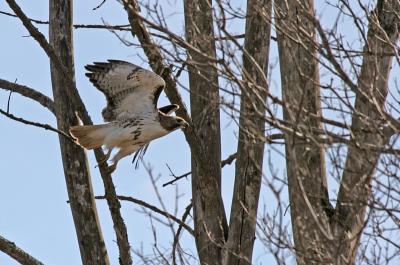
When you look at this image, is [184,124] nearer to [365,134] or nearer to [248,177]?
[248,177]

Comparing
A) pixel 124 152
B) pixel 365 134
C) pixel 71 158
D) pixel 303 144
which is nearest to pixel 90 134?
pixel 124 152

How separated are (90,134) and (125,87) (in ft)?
2.55

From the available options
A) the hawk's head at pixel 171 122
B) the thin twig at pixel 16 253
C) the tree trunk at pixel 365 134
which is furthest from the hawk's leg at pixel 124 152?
the tree trunk at pixel 365 134

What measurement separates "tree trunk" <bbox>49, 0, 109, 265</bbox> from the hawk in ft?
3.54

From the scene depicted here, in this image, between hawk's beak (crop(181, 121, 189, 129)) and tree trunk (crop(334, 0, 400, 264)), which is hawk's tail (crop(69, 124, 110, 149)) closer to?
hawk's beak (crop(181, 121, 189, 129))

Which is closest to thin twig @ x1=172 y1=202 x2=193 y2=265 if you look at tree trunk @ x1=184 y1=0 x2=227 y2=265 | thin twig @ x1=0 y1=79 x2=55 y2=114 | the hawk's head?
tree trunk @ x1=184 y1=0 x2=227 y2=265

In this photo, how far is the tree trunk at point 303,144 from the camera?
5.01 metres

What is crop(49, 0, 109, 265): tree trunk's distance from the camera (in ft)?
23.2

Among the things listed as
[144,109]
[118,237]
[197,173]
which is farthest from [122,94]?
[118,237]

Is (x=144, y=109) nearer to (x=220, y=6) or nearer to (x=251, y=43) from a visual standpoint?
(x=251, y=43)

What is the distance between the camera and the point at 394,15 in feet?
22.5

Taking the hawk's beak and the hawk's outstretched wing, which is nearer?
the hawk's beak

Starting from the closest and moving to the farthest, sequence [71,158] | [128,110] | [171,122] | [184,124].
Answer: [71,158] < [184,124] < [171,122] < [128,110]

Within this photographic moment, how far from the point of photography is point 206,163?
7.48m
